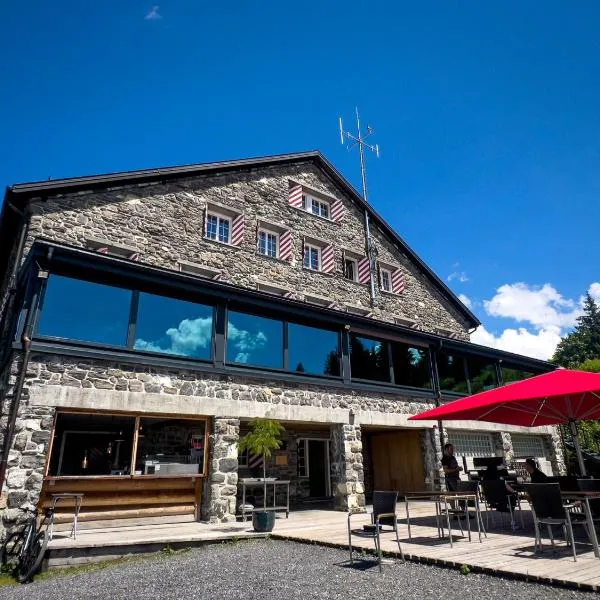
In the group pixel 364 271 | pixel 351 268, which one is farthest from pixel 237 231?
pixel 364 271

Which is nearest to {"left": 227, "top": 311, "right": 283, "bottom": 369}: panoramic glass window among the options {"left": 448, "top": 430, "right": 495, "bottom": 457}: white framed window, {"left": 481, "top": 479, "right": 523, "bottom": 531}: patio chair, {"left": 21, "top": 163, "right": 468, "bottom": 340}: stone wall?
{"left": 21, "top": 163, "right": 468, "bottom": 340}: stone wall

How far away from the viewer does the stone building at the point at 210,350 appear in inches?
344

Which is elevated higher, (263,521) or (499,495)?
(499,495)

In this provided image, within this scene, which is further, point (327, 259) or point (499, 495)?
point (327, 259)

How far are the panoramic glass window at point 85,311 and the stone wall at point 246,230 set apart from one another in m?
2.21

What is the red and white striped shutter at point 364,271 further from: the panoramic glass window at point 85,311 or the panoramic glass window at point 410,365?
the panoramic glass window at point 85,311

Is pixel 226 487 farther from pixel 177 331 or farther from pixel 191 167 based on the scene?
pixel 191 167

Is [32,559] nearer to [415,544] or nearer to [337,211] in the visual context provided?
[415,544]

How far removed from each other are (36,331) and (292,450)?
8.19 meters

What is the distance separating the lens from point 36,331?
28.2ft

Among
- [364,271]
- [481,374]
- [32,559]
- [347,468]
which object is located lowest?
[32,559]

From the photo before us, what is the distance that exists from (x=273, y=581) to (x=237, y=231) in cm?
1202

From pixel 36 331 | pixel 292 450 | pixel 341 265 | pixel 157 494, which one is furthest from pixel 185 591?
pixel 341 265

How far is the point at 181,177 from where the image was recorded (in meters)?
15.3
